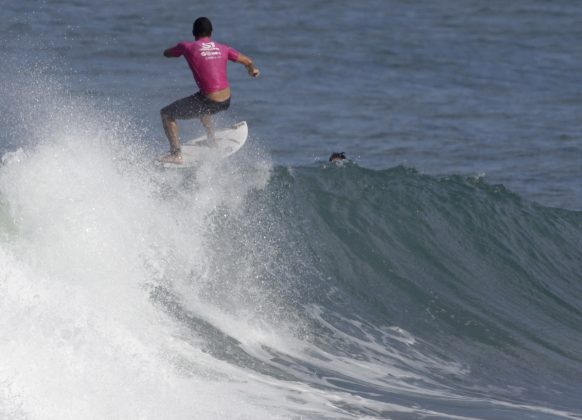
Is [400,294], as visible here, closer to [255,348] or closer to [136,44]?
[255,348]

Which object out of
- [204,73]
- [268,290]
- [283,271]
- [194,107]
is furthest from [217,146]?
[268,290]

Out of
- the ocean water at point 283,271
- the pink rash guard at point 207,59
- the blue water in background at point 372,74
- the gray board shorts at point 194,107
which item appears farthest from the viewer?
the blue water in background at point 372,74

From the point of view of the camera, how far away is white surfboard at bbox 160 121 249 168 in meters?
13.6

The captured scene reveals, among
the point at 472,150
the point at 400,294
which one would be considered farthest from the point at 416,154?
the point at 400,294

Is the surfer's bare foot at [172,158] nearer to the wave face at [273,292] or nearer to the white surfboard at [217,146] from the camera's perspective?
the wave face at [273,292]

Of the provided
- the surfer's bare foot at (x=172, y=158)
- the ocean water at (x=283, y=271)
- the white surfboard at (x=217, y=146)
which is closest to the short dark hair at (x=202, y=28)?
the surfer's bare foot at (x=172, y=158)

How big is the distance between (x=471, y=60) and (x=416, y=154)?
33.0 feet

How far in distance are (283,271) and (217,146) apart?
164 centimetres

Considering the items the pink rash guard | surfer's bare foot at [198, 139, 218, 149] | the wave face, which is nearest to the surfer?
the pink rash guard

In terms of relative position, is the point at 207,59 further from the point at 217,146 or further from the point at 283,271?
the point at 283,271

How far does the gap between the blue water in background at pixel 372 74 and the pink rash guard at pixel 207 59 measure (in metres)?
6.59

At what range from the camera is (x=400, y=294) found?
13945mm

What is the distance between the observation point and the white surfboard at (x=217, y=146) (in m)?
13.6

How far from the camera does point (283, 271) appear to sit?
45.0 ft
